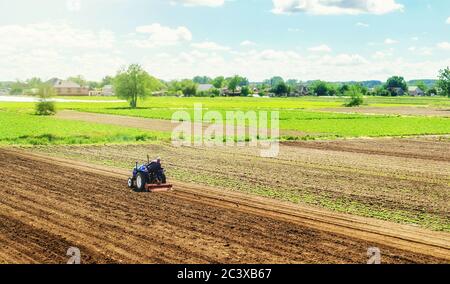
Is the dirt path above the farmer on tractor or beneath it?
beneath

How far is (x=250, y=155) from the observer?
34.8m

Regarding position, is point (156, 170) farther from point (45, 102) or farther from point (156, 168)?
point (45, 102)

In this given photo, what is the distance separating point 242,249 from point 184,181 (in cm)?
1050

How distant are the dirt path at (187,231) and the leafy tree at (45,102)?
64.1 m

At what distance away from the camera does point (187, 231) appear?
15.8 meters

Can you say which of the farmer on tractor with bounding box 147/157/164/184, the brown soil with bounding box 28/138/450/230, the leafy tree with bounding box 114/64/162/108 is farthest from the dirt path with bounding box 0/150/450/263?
the leafy tree with bounding box 114/64/162/108

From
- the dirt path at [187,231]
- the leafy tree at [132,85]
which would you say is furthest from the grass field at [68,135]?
the leafy tree at [132,85]

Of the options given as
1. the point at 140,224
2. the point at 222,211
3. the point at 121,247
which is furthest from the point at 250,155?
the point at 121,247

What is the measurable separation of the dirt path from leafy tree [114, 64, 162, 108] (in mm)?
94164

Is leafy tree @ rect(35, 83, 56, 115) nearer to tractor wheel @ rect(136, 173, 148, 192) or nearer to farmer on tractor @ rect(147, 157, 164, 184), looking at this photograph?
tractor wheel @ rect(136, 173, 148, 192)

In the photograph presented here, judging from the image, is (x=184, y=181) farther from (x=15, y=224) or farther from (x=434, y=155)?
(x=434, y=155)

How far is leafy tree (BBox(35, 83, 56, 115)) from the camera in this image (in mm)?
A: 83125

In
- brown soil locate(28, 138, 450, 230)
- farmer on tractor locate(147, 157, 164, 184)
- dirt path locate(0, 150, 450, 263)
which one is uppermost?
farmer on tractor locate(147, 157, 164, 184)

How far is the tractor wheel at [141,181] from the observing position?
21.5m
